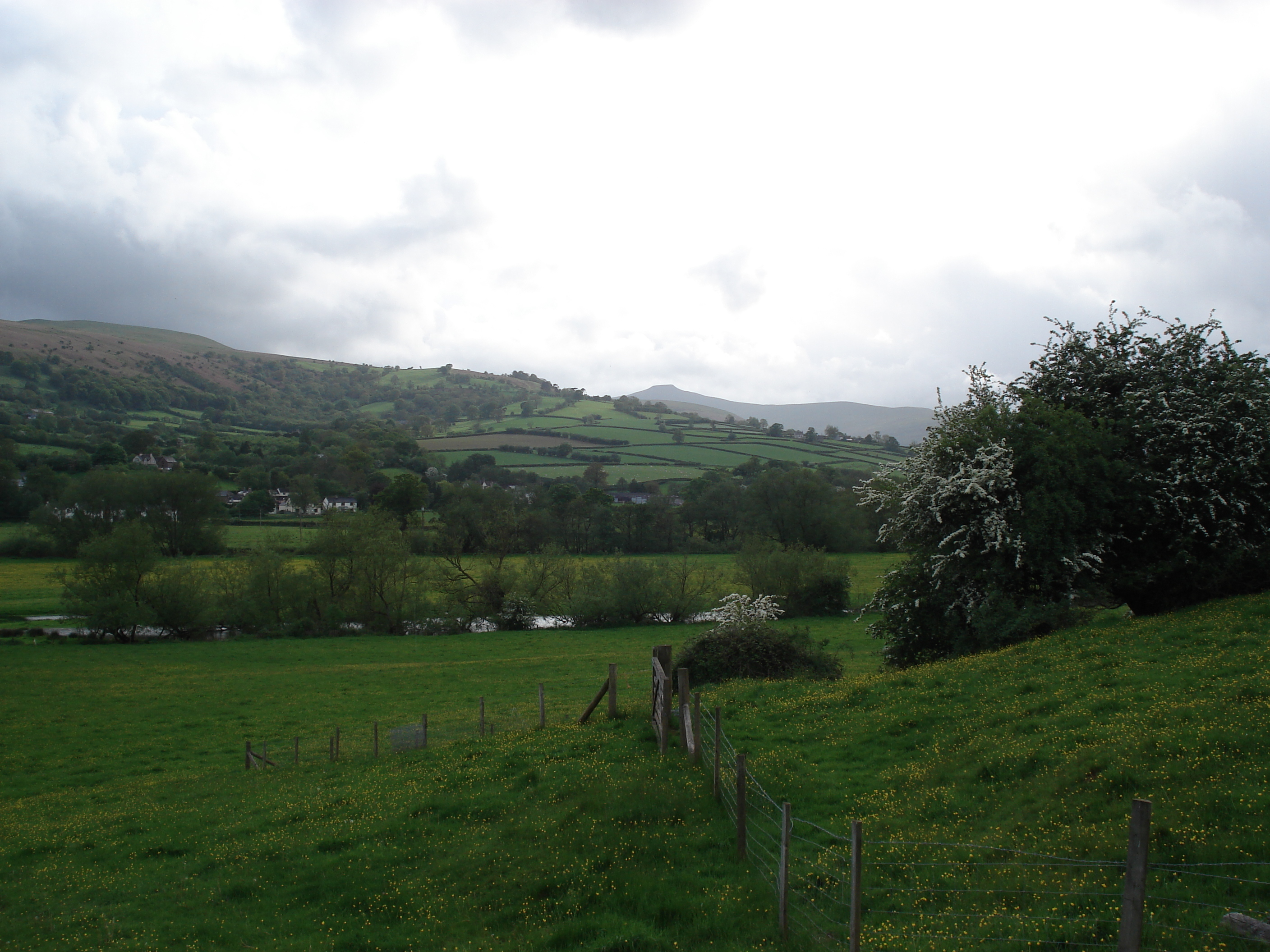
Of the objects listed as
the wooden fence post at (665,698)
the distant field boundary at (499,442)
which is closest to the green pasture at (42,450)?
the distant field boundary at (499,442)

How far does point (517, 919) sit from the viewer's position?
884 cm

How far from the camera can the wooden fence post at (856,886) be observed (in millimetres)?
6078

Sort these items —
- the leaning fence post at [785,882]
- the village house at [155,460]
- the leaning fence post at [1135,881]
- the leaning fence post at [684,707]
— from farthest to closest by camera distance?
the village house at [155,460] → the leaning fence post at [684,707] → the leaning fence post at [785,882] → the leaning fence post at [1135,881]

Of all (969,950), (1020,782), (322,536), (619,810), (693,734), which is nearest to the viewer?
(969,950)

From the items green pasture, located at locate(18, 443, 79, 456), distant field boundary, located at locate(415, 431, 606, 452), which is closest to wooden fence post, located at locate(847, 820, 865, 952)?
green pasture, located at locate(18, 443, 79, 456)

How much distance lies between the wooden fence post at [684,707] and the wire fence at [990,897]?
373cm

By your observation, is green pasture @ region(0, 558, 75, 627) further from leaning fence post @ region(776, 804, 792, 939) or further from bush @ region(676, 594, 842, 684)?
leaning fence post @ region(776, 804, 792, 939)

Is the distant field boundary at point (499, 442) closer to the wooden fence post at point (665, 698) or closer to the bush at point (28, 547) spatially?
the bush at point (28, 547)

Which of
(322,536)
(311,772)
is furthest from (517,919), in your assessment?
(322,536)

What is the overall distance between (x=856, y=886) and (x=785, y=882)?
137cm

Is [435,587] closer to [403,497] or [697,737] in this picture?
[403,497]

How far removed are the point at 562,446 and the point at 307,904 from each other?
442ft

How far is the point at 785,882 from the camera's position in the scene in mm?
7402

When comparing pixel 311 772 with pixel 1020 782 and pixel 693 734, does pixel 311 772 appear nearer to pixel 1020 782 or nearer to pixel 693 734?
pixel 693 734
